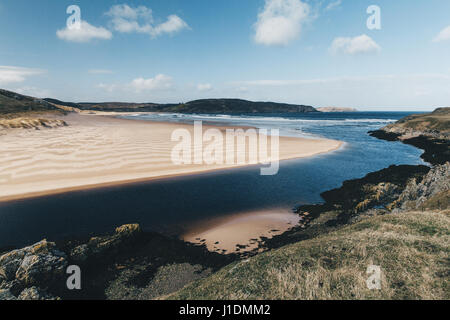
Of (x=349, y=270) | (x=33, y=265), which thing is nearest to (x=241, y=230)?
(x=349, y=270)

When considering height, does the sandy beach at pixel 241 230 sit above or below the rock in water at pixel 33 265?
below

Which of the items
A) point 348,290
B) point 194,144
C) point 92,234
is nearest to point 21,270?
point 92,234

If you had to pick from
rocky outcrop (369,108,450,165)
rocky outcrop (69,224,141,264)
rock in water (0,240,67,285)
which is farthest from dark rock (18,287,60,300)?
rocky outcrop (369,108,450,165)

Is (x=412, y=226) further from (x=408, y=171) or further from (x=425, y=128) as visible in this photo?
(x=425, y=128)

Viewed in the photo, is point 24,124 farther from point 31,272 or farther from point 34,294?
point 34,294

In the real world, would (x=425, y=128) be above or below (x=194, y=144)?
above

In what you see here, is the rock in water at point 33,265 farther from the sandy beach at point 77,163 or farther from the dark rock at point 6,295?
the sandy beach at point 77,163

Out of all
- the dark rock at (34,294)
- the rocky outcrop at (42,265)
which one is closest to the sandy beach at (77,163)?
the rocky outcrop at (42,265)

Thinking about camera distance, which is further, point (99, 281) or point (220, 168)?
point (220, 168)
